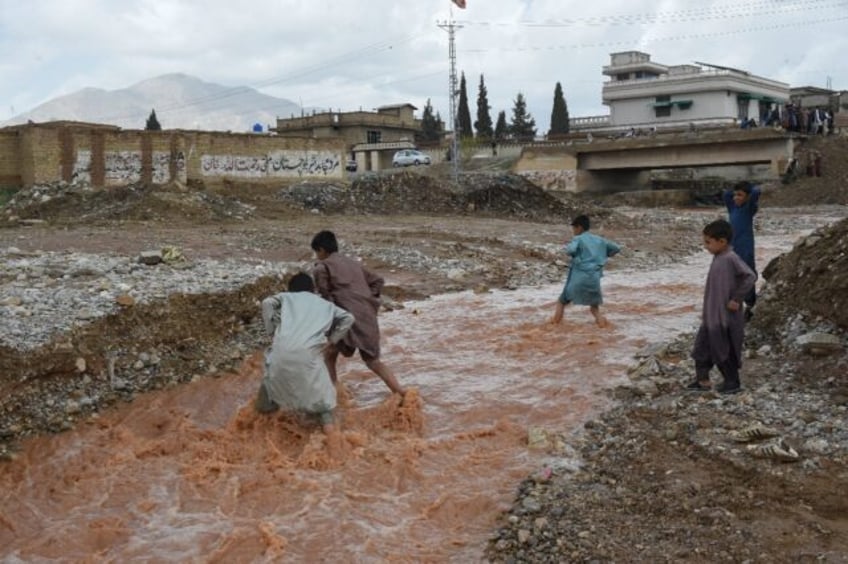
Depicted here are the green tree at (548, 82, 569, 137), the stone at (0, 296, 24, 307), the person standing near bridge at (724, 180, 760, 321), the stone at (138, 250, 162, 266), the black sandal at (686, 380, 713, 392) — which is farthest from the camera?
the green tree at (548, 82, 569, 137)

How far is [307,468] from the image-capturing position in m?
6.19

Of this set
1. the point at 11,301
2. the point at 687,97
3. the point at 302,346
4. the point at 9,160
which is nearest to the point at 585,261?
the point at 302,346

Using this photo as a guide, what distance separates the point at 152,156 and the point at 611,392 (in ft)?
65.5

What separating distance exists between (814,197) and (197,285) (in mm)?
33123

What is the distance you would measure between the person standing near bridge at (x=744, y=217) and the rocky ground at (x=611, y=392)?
465mm

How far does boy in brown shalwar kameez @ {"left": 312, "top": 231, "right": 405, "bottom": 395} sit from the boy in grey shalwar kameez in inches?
13.5

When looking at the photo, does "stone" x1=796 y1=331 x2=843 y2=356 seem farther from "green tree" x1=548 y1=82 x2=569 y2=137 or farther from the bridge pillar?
"green tree" x1=548 y1=82 x2=569 y2=137

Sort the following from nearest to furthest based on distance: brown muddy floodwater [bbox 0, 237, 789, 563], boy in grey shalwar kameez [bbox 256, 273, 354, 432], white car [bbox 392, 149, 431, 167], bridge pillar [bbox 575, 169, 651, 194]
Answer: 1. brown muddy floodwater [bbox 0, 237, 789, 563]
2. boy in grey shalwar kameez [bbox 256, 273, 354, 432]
3. bridge pillar [bbox 575, 169, 651, 194]
4. white car [bbox 392, 149, 431, 167]

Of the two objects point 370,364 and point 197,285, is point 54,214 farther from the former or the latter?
point 370,364

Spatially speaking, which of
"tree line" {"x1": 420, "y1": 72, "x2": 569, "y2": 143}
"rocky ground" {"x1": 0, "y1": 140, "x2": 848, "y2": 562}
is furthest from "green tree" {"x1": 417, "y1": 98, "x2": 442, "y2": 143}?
"rocky ground" {"x1": 0, "y1": 140, "x2": 848, "y2": 562}

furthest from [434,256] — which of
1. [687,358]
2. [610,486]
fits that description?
[610,486]

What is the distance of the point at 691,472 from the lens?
531cm

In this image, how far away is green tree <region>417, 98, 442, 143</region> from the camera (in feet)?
→ 237

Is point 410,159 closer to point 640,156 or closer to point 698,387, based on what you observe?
point 640,156
